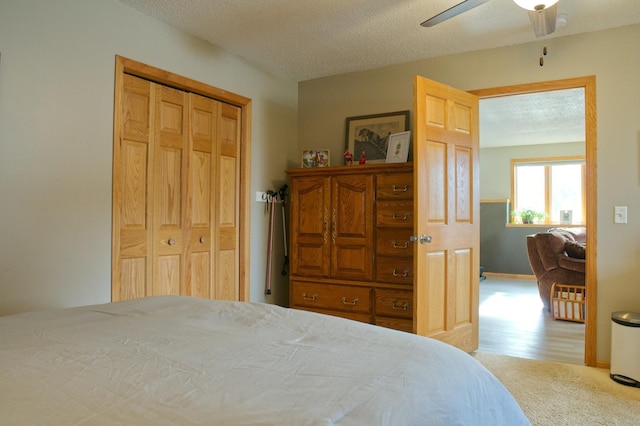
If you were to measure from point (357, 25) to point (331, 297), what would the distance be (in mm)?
2163

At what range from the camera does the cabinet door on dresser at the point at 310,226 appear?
3.80m

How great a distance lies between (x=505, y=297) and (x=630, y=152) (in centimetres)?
347

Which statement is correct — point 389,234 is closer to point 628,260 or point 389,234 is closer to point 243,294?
point 243,294

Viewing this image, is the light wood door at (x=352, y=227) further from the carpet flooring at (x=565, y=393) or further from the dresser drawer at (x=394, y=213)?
the carpet flooring at (x=565, y=393)

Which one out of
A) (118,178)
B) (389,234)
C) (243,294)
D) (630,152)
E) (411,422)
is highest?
(630,152)

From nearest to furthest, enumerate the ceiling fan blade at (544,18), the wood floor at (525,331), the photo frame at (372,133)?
1. the ceiling fan blade at (544,18)
2. the wood floor at (525,331)
3. the photo frame at (372,133)

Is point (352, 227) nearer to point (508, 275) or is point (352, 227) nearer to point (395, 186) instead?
point (395, 186)

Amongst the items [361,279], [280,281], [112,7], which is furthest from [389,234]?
[112,7]

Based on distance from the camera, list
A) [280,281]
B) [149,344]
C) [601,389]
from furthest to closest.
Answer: [280,281]
[601,389]
[149,344]

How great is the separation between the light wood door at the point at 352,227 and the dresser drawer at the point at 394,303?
183mm

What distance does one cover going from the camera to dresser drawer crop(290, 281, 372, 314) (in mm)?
3615

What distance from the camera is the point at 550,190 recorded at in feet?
27.5

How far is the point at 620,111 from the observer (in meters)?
3.14

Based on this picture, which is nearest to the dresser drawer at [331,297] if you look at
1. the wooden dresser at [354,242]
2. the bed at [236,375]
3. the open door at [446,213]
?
the wooden dresser at [354,242]
